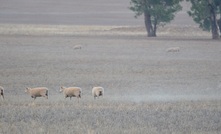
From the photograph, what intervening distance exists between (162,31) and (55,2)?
5459 cm

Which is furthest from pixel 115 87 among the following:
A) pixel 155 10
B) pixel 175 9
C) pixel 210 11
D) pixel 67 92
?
pixel 175 9

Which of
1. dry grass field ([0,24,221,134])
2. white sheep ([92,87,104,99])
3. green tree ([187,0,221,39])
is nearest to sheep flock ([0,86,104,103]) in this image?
white sheep ([92,87,104,99])

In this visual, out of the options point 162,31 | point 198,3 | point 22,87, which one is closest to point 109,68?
point 22,87

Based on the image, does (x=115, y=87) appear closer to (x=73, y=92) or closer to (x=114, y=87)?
(x=114, y=87)

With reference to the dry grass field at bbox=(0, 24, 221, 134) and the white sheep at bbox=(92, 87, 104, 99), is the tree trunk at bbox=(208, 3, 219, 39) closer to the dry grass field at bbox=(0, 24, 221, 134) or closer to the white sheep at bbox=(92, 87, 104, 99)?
the dry grass field at bbox=(0, 24, 221, 134)

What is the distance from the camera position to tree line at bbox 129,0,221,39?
61.9m

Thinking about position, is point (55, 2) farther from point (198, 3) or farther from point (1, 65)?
point (1, 65)

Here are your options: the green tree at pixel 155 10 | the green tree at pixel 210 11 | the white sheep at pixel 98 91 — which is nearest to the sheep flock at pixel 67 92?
the white sheep at pixel 98 91

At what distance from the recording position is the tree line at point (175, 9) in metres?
61.9

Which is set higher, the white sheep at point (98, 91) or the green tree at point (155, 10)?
the white sheep at point (98, 91)

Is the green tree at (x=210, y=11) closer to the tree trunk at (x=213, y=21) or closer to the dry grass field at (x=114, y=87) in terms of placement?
the tree trunk at (x=213, y=21)

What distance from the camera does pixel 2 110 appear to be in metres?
16.6

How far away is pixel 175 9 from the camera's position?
7306cm

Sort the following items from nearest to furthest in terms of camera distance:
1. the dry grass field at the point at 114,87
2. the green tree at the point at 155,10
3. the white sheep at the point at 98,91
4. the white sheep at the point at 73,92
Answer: the dry grass field at the point at 114,87 < the white sheep at the point at 73,92 < the white sheep at the point at 98,91 < the green tree at the point at 155,10
